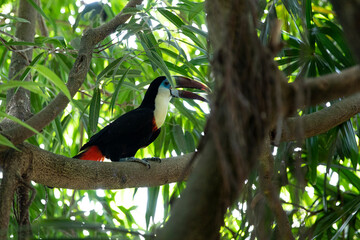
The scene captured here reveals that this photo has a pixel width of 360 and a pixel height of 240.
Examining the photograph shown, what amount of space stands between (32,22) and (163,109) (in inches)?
34.9

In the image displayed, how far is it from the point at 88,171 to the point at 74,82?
341 millimetres

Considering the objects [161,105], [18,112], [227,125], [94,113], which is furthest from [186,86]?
[227,125]

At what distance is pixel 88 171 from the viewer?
6.36 feet

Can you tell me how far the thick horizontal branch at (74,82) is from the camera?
1644 mm

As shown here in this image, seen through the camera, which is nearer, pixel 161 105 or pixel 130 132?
pixel 130 132

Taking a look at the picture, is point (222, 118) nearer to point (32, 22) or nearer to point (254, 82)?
point (254, 82)

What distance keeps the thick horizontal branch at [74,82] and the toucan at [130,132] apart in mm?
755

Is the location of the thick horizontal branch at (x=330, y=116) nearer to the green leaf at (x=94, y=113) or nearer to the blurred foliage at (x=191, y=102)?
the blurred foliage at (x=191, y=102)

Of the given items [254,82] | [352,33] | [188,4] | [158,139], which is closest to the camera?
[352,33]

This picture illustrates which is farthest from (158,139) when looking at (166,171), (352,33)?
(352,33)

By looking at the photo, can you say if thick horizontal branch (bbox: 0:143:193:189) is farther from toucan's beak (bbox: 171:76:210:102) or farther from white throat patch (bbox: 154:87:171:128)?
toucan's beak (bbox: 171:76:210:102)

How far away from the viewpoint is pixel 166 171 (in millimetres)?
2193

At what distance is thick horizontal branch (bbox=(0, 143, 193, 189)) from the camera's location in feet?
5.82

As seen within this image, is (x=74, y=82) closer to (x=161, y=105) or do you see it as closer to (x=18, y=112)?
(x=18, y=112)
